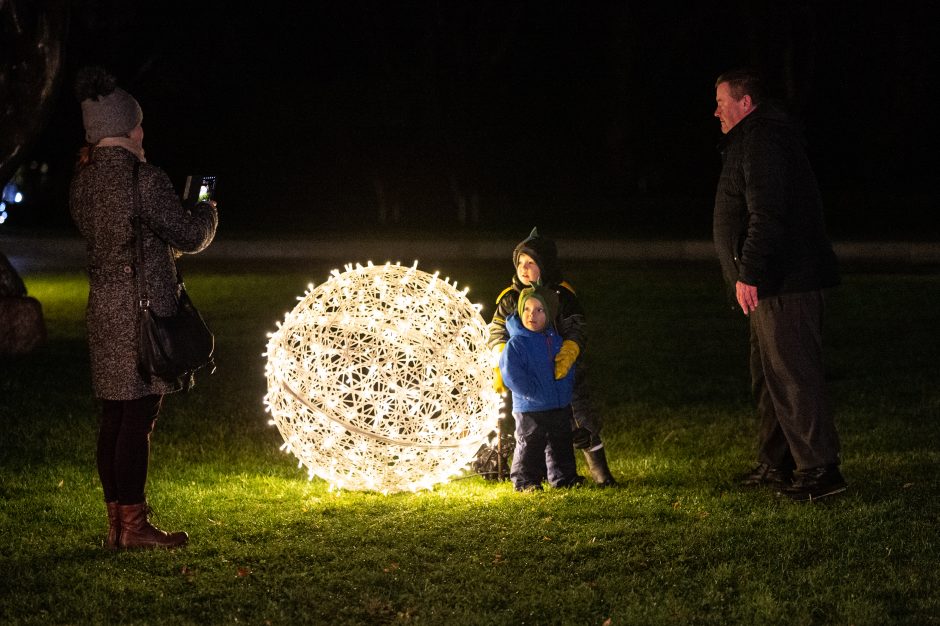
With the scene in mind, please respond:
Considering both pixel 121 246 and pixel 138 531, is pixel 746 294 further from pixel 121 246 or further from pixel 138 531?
pixel 138 531

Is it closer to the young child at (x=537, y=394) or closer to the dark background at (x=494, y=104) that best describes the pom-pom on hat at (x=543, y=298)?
the young child at (x=537, y=394)

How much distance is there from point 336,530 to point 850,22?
34.4 meters

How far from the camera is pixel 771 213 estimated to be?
6.16 m

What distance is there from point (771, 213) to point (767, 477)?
158 cm

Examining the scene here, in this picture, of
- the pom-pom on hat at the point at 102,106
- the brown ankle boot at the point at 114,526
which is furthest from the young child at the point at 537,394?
the pom-pom on hat at the point at 102,106

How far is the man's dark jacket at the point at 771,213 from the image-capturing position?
6.17 m

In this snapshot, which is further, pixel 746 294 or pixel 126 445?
pixel 746 294

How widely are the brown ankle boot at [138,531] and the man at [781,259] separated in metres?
3.08

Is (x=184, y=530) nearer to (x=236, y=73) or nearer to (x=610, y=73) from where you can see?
(x=610, y=73)

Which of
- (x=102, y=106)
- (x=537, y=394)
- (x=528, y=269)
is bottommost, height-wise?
(x=537, y=394)

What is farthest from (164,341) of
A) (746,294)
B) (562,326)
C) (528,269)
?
(746,294)

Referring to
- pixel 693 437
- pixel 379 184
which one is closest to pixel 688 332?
pixel 693 437

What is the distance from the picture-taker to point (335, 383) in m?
6.40

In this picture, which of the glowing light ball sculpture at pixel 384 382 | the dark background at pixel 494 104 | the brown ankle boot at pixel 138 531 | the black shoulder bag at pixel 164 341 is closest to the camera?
the black shoulder bag at pixel 164 341
